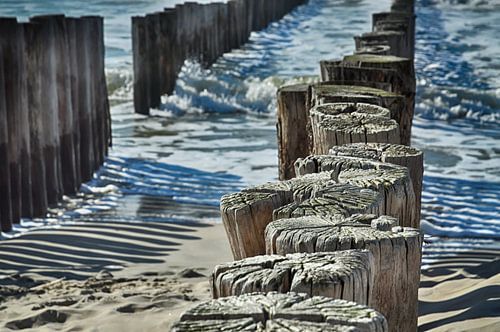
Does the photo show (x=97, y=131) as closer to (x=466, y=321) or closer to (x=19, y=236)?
(x=19, y=236)

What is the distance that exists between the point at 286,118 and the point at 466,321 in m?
1.61

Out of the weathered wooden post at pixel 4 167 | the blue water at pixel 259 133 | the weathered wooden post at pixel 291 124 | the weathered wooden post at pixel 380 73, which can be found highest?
the weathered wooden post at pixel 380 73

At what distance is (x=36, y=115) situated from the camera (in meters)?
7.83

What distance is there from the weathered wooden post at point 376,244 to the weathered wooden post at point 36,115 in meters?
5.36

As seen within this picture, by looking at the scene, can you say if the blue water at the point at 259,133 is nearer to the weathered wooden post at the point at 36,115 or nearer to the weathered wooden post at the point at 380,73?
the weathered wooden post at the point at 36,115

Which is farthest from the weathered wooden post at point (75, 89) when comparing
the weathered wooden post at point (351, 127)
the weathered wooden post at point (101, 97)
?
the weathered wooden post at point (351, 127)

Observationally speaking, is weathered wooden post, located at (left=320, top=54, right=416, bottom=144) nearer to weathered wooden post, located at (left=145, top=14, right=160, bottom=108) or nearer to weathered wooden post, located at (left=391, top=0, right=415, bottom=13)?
weathered wooden post, located at (left=145, top=14, right=160, bottom=108)

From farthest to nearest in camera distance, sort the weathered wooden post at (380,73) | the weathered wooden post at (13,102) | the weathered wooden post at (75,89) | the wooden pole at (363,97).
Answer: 1. the weathered wooden post at (75,89)
2. the weathered wooden post at (13,102)
3. the weathered wooden post at (380,73)
4. the wooden pole at (363,97)

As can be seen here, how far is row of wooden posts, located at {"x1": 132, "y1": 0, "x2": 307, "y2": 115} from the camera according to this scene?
12.9 meters

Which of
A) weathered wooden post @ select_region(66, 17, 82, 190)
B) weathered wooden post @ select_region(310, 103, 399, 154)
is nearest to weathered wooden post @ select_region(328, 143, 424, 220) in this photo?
weathered wooden post @ select_region(310, 103, 399, 154)

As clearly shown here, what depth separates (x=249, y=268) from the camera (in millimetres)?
2193

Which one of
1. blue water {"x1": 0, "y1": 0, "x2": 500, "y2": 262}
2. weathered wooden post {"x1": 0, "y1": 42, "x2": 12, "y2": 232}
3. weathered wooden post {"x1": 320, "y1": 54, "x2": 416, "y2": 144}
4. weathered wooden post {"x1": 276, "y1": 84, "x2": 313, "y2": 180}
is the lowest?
blue water {"x1": 0, "y1": 0, "x2": 500, "y2": 262}

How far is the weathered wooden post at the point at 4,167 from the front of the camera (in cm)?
711

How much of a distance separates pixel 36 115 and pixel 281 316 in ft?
20.5
